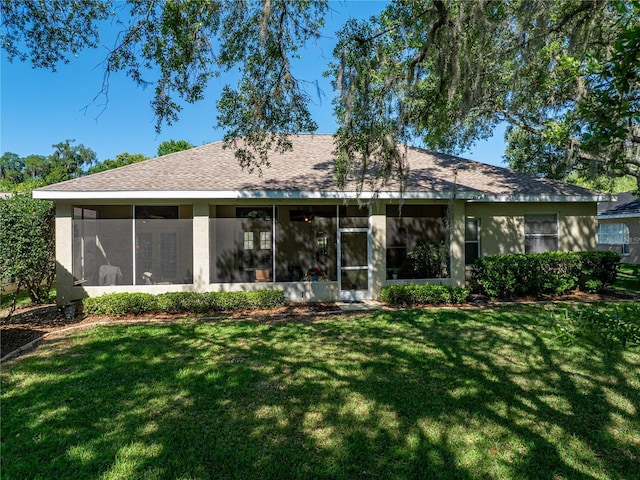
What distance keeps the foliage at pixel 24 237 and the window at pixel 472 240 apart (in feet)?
41.6

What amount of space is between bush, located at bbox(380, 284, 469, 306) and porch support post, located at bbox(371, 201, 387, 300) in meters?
0.72

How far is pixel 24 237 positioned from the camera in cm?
816

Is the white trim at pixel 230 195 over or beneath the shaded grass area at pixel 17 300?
over

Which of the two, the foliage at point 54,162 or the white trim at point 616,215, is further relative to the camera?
the foliage at point 54,162

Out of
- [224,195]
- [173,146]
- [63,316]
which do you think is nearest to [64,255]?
[63,316]

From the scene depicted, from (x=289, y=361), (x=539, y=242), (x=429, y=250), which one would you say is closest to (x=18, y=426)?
(x=289, y=361)

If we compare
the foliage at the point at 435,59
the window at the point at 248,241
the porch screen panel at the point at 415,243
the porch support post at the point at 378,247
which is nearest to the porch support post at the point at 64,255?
the window at the point at 248,241

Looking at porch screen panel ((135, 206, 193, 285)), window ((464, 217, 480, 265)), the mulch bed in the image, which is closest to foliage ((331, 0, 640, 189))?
the mulch bed

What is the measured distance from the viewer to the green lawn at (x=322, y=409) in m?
2.97

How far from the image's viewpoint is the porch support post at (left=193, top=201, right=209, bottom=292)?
32.5 ft

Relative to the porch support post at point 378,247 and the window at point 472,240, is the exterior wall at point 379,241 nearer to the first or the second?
the porch support post at point 378,247

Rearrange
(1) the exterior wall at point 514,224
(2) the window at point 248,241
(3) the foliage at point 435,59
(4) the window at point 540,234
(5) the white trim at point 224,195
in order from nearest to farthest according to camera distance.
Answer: (3) the foliage at point 435,59 → (5) the white trim at point 224,195 → (2) the window at point 248,241 → (1) the exterior wall at point 514,224 → (4) the window at point 540,234

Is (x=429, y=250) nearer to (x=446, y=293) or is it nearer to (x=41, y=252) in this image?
(x=446, y=293)

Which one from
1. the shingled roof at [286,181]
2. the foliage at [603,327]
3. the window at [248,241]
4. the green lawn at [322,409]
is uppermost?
the shingled roof at [286,181]
